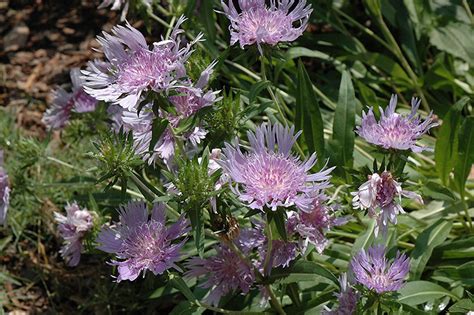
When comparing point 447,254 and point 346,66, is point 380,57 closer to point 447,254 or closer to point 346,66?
point 346,66

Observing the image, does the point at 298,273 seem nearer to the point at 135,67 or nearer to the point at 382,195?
the point at 382,195

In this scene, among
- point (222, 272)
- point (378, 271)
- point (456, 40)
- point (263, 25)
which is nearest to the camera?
point (378, 271)

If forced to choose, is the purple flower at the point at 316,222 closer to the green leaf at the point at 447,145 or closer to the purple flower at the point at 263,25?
the purple flower at the point at 263,25

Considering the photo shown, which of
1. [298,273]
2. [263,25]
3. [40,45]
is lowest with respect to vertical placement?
[40,45]

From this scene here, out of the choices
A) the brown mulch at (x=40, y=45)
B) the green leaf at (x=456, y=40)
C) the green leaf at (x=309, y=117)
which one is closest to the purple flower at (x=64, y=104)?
the green leaf at (x=309, y=117)

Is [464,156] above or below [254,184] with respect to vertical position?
below

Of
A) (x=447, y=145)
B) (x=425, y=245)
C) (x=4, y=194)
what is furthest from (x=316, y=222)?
(x=4, y=194)

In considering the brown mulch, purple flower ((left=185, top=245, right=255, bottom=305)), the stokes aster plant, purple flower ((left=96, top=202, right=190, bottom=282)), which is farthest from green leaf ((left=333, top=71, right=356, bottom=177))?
the brown mulch
